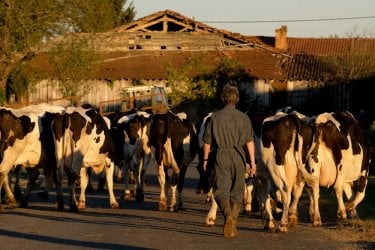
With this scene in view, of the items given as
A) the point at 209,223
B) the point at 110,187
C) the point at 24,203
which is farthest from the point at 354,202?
the point at 24,203

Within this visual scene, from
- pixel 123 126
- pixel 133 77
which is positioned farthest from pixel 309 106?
pixel 123 126

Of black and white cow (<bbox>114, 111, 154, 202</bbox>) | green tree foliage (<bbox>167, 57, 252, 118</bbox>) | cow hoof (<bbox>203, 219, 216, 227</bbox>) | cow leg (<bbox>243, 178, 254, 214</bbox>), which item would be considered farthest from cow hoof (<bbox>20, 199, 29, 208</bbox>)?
green tree foliage (<bbox>167, 57, 252, 118</bbox>)

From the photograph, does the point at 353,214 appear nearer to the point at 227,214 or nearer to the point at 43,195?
the point at 227,214

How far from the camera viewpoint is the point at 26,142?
20141 millimetres

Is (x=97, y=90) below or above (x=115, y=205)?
above

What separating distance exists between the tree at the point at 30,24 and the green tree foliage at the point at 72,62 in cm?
111

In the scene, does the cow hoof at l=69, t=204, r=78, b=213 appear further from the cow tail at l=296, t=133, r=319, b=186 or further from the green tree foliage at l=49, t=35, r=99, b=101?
the green tree foliage at l=49, t=35, r=99, b=101

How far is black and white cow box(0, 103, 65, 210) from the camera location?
19734 millimetres

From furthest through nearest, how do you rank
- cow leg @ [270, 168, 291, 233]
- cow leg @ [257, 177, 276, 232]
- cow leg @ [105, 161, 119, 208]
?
1. cow leg @ [105, 161, 119, 208]
2. cow leg @ [270, 168, 291, 233]
3. cow leg @ [257, 177, 276, 232]

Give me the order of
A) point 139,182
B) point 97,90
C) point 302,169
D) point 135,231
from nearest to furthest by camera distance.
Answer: point 135,231 → point 302,169 → point 139,182 → point 97,90

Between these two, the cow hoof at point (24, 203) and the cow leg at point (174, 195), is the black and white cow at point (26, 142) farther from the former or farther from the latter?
the cow leg at point (174, 195)

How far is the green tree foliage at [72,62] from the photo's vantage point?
61219 millimetres

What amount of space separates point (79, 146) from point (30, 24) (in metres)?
41.0

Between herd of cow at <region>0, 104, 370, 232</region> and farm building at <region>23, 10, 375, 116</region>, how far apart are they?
39.4 metres
